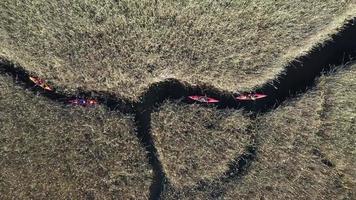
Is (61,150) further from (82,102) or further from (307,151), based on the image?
(307,151)

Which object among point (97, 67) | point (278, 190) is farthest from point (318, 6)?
point (97, 67)

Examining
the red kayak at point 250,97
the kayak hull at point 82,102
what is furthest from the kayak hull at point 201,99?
the kayak hull at point 82,102

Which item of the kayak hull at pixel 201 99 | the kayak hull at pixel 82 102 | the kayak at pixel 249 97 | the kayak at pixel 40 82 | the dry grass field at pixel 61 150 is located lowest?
the dry grass field at pixel 61 150

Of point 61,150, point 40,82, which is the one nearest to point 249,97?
point 61,150

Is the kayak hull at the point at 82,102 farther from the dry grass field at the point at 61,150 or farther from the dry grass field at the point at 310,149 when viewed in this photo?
the dry grass field at the point at 310,149

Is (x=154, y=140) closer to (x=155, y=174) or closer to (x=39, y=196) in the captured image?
(x=155, y=174)

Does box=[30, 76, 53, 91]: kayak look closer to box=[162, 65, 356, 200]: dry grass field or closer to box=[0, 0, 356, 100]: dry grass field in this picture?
box=[0, 0, 356, 100]: dry grass field

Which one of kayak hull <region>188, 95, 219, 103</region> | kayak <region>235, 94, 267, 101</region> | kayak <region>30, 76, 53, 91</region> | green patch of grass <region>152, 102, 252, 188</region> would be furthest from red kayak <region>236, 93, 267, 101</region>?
kayak <region>30, 76, 53, 91</region>
